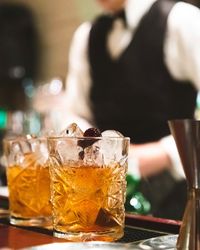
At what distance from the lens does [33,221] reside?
139 cm

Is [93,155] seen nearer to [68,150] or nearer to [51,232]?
[68,150]

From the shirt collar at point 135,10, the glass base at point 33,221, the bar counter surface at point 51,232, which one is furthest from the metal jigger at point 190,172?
the shirt collar at point 135,10

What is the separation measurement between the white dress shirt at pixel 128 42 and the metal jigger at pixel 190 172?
59 centimetres

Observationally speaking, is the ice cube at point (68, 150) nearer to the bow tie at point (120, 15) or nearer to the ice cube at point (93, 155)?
the ice cube at point (93, 155)

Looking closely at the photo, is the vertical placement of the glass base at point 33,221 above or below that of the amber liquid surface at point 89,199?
below

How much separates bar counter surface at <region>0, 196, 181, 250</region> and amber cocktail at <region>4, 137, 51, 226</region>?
0.16 feet

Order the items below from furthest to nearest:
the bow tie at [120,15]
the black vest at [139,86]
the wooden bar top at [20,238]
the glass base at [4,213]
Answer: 1. the bow tie at [120,15]
2. the black vest at [139,86]
3. the glass base at [4,213]
4. the wooden bar top at [20,238]

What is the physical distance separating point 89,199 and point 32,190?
0.86 ft

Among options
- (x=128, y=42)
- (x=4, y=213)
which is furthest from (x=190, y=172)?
(x=128, y=42)

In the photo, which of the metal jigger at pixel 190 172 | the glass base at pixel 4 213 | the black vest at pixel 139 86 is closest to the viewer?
the metal jigger at pixel 190 172

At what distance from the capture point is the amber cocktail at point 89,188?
3.89 feet

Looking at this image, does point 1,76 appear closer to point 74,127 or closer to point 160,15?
point 160,15

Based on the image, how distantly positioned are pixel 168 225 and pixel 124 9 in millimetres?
812

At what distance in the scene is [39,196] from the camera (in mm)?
1401
